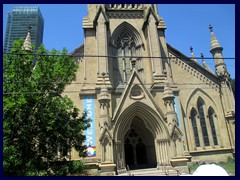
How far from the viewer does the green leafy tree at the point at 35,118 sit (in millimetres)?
9930

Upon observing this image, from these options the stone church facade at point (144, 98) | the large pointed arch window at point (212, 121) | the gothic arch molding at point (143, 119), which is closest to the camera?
the stone church facade at point (144, 98)

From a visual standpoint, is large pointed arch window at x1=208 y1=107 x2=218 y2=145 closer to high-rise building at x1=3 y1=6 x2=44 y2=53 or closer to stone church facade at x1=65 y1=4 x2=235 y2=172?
stone church facade at x1=65 y1=4 x2=235 y2=172

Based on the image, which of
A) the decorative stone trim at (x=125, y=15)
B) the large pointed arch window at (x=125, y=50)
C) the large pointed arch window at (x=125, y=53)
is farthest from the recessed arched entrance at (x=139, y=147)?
the decorative stone trim at (x=125, y=15)

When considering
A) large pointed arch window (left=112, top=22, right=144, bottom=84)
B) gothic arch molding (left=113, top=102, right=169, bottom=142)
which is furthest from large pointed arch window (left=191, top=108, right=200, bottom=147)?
large pointed arch window (left=112, top=22, right=144, bottom=84)

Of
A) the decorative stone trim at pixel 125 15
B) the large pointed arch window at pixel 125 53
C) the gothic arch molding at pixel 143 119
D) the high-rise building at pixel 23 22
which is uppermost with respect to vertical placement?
the high-rise building at pixel 23 22

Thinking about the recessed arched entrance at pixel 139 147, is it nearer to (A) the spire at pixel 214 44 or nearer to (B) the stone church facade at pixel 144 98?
→ (B) the stone church facade at pixel 144 98

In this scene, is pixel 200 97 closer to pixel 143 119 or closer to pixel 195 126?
pixel 195 126

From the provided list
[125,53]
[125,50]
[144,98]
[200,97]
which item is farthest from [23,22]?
[200,97]

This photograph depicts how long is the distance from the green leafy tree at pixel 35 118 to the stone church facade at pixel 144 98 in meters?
4.55

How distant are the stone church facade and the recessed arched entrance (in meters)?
0.09

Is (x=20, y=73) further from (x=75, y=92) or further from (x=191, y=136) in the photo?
(x=191, y=136)

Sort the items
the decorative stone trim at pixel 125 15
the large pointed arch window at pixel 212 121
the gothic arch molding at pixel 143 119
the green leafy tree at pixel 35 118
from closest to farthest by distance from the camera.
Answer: the green leafy tree at pixel 35 118, the gothic arch molding at pixel 143 119, the large pointed arch window at pixel 212 121, the decorative stone trim at pixel 125 15

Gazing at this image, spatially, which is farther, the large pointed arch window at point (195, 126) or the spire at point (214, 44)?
the spire at point (214, 44)
